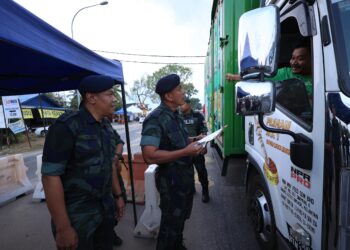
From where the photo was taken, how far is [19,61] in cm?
272

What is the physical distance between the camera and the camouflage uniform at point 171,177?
90.4 inches

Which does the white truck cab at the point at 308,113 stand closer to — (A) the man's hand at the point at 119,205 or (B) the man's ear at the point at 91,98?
(B) the man's ear at the point at 91,98

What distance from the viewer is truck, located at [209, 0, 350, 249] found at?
1190mm

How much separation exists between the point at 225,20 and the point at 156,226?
2.55m

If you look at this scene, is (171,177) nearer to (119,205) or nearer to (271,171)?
(119,205)

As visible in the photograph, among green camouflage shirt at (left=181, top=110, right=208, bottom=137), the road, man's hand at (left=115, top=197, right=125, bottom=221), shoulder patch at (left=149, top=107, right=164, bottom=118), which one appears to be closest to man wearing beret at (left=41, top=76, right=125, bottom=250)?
man's hand at (left=115, top=197, right=125, bottom=221)

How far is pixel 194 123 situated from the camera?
14.9ft

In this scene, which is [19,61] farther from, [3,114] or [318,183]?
[3,114]

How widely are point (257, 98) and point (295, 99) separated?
22.1 inches

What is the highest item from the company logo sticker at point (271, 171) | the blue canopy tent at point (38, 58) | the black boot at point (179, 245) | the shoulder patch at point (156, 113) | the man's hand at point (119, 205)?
the blue canopy tent at point (38, 58)

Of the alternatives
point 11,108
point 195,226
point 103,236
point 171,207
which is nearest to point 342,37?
point 171,207


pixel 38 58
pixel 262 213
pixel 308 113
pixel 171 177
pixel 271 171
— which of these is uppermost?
pixel 38 58

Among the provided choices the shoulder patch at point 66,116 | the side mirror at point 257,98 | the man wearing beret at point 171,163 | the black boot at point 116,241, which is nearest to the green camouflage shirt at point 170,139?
the man wearing beret at point 171,163

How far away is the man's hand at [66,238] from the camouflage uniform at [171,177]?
87 cm
